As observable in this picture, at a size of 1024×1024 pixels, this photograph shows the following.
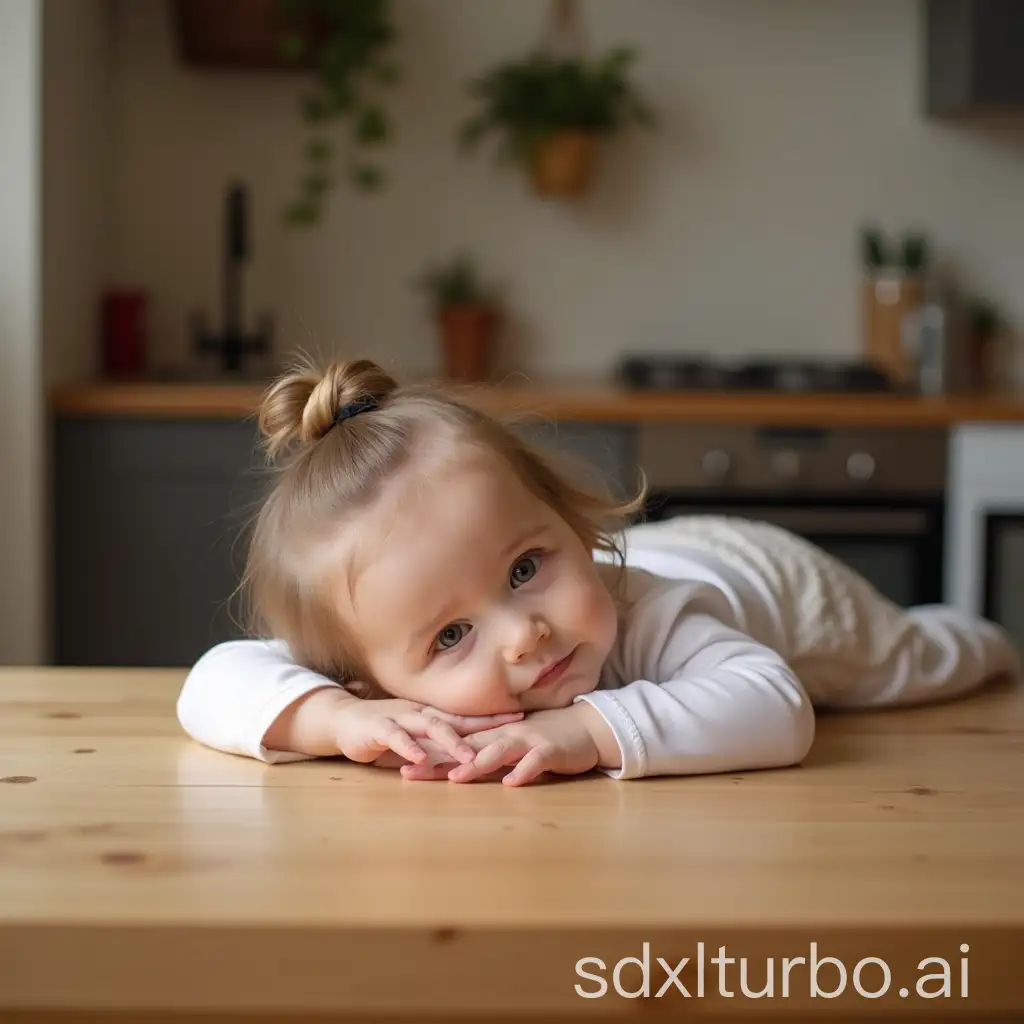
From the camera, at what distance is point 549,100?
3.30 metres

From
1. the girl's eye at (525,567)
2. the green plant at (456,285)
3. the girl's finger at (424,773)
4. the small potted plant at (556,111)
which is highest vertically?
the small potted plant at (556,111)

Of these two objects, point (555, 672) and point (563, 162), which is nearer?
point (555, 672)

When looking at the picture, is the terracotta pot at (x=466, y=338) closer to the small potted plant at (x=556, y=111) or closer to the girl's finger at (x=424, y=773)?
the small potted plant at (x=556, y=111)

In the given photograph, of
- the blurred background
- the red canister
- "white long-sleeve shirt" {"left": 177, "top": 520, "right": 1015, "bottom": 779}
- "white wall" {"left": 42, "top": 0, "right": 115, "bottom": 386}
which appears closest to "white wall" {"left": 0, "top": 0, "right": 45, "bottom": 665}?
"white wall" {"left": 42, "top": 0, "right": 115, "bottom": 386}

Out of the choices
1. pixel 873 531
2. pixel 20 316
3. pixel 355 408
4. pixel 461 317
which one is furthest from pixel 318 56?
pixel 355 408

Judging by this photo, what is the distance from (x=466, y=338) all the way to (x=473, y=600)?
2.28 meters

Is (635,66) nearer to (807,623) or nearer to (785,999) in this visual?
(807,623)

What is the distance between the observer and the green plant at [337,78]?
10.7 feet

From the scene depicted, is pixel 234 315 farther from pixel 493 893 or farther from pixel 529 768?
pixel 493 893

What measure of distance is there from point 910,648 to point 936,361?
6.25 feet

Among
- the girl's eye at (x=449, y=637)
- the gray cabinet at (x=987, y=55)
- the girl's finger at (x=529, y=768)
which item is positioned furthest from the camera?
the gray cabinet at (x=987, y=55)

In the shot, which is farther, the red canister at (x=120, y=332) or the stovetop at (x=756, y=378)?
the red canister at (x=120, y=332)

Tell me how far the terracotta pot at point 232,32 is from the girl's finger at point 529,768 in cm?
248

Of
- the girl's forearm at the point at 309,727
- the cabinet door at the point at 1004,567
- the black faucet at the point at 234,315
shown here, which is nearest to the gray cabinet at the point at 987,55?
the cabinet door at the point at 1004,567
